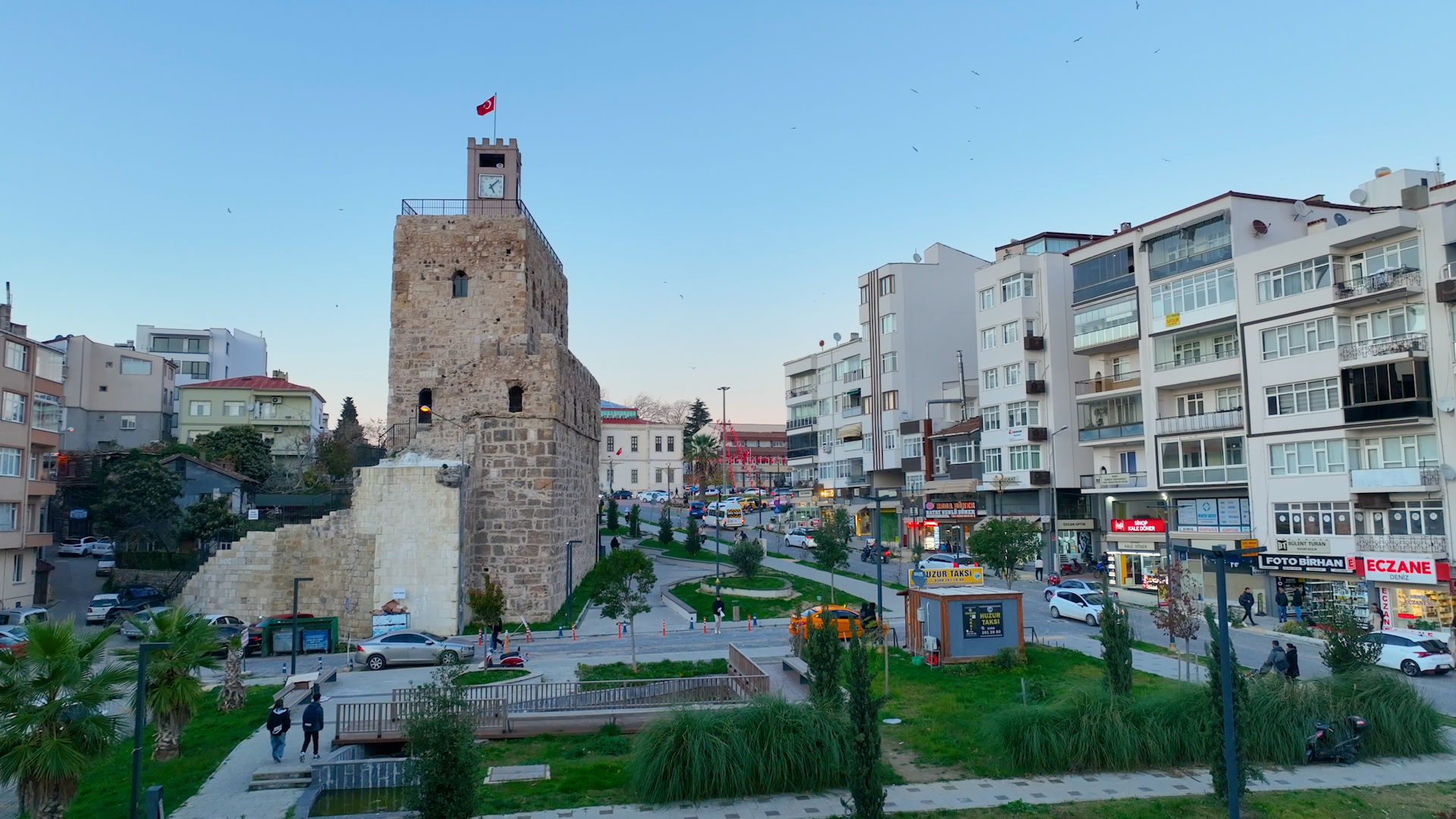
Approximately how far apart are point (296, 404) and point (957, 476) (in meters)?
43.7

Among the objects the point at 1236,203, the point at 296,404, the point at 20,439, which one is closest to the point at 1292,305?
the point at 1236,203

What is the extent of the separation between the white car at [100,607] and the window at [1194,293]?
141ft

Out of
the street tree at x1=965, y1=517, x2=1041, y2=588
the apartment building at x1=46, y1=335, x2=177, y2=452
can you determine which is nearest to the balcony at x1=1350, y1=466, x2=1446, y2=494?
the street tree at x1=965, y1=517, x2=1041, y2=588

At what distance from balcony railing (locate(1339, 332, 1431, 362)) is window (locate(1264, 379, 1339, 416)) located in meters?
1.07

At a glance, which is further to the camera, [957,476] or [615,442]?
[615,442]

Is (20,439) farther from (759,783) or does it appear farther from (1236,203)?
(1236,203)

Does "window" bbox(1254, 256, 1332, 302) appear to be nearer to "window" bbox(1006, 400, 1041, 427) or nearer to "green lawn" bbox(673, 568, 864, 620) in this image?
"window" bbox(1006, 400, 1041, 427)

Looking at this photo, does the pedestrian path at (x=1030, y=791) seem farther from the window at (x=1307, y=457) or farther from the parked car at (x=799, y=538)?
the parked car at (x=799, y=538)

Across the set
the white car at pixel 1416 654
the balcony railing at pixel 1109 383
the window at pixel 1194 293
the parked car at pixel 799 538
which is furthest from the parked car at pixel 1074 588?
the parked car at pixel 799 538

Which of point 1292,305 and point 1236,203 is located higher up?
point 1236,203

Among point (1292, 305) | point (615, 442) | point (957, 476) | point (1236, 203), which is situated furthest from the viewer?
point (615, 442)

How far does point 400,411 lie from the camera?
32.1 meters

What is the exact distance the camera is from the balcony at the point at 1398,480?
30.1 m

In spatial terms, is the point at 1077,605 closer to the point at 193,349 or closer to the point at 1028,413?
the point at 1028,413
